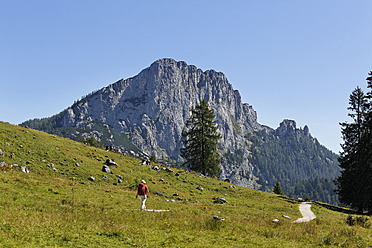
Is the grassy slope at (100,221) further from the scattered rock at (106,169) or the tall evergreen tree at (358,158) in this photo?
the tall evergreen tree at (358,158)

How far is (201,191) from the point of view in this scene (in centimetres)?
4047

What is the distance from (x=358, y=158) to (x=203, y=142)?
30.9 meters

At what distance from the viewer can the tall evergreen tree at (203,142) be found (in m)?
60.8

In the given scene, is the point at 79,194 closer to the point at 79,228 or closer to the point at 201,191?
the point at 79,228

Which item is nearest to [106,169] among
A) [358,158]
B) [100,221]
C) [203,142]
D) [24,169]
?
[24,169]

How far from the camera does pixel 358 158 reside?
45469 mm

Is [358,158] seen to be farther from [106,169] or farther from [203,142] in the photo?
[106,169]

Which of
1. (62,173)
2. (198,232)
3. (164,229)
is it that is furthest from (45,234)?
(62,173)

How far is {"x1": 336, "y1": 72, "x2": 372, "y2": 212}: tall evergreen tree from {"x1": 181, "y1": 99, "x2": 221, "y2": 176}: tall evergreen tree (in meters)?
26.8

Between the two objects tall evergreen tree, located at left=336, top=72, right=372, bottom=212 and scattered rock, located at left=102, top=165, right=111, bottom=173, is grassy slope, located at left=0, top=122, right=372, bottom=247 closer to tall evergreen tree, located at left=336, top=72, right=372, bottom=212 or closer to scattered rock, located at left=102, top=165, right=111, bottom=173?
scattered rock, located at left=102, top=165, right=111, bottom=173

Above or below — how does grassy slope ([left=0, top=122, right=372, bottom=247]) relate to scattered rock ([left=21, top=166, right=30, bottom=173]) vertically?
below

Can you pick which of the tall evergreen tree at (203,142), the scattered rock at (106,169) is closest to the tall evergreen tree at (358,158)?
the tall evergreen tree at (203,142)

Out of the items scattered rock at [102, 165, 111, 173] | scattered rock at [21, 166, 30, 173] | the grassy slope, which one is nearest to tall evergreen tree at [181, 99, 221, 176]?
the grassy slope

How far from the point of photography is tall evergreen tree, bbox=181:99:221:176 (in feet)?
200
